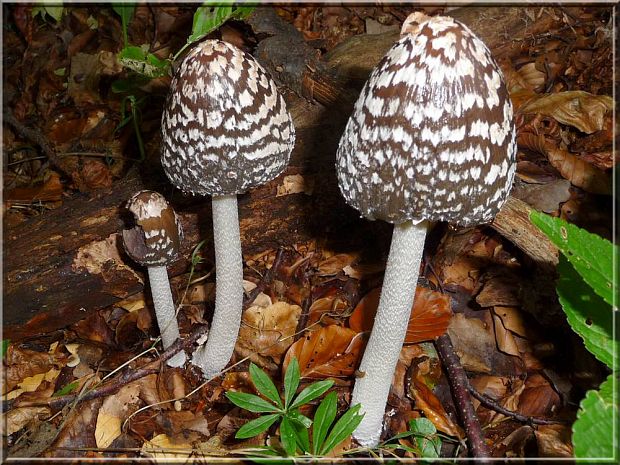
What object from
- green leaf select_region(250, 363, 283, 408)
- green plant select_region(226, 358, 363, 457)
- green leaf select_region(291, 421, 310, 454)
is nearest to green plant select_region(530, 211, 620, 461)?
green plant select_region(226, 358, 363, 457)

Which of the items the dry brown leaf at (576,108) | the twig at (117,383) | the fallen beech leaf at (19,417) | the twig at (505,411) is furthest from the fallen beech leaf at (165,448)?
the dry brown leaf at (576,108)

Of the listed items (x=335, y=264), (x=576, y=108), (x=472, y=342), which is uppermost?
(x=576, y=108)

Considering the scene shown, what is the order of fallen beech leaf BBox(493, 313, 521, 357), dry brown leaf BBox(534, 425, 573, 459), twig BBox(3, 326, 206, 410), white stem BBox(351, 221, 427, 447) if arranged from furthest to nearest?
1. fallen beech leaf BBox(493, 313, 521, 357)
2. twig BBox(3, 326, 206, 410)
3. dry brown leaf BBox(534, 425, 573, 459)
4. white stem BBox(351, 221, 427, 447)

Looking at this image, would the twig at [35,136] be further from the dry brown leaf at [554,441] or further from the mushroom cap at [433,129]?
the dry brown leaf at [554,441]

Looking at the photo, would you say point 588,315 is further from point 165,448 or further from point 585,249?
point 165,448

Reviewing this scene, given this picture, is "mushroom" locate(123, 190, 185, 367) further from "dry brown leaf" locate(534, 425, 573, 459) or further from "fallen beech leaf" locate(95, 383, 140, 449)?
"dry brown leaf" locate(534, 425, 573, 459)

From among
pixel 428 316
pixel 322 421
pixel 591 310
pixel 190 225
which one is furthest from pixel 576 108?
pixel 322 421
